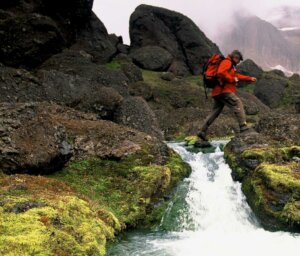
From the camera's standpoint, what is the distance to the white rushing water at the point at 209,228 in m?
12.7

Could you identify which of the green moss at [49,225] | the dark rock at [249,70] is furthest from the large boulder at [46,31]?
the green moss at [49,225]

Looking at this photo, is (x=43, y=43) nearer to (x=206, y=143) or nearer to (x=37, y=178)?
(x=206, y=143)

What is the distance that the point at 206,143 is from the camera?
24984 millimetres

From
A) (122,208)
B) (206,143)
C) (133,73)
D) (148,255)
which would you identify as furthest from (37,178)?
(133,73)

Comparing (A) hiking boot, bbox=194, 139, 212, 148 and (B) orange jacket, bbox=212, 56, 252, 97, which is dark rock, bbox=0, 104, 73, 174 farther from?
(A) hiking boot, bbox=194, 139, 212, 148

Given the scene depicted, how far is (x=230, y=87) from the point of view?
2219 centimetres

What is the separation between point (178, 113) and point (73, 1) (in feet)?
112

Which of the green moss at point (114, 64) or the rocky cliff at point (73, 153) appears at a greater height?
the green moss at point (114, 64)

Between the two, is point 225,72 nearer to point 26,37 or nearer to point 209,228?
point 209,228

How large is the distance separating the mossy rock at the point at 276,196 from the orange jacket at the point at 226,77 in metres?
5.86

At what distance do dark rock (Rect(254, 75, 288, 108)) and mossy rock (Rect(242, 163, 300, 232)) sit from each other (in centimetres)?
5886

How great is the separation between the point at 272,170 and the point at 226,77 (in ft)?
21.2

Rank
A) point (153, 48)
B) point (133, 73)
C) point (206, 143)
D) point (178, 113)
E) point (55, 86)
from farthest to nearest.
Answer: point (153, 48) < point (133, 73) < point (178, 113) < point (55, 86) < point (206, 143)

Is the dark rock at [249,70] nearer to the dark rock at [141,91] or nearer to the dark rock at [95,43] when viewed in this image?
the dark rock at [95,43]
